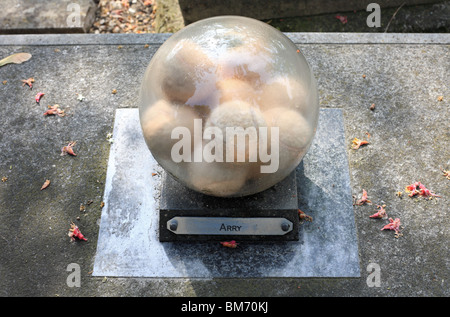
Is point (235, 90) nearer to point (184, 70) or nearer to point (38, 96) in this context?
point (184, 70)

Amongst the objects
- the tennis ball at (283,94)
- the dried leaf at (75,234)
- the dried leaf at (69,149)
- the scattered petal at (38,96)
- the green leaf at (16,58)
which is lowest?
the dried leaf at (75,234)

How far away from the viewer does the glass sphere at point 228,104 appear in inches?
89.7

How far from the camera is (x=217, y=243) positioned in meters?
3.09

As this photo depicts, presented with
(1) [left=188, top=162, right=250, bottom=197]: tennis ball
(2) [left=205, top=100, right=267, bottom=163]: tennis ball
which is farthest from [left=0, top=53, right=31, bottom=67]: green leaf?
(2) [left=205, top=100, right=267, bottom=163]: tennis ball

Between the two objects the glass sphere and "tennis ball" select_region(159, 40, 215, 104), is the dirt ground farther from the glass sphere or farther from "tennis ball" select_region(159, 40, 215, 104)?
"tennis ball" select_region(159, 40, 215, 104)

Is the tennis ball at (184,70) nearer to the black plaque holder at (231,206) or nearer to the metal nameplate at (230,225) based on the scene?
the black plaque holder at (231,206)

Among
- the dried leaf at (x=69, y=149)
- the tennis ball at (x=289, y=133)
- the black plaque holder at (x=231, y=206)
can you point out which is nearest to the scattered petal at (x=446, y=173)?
the black plaque holder at (x=231, y=206)

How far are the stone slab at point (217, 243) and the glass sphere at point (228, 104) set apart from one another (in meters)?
0.65

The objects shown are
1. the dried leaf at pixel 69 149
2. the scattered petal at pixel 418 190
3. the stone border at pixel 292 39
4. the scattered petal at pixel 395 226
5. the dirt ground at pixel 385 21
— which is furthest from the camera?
the dirt ground at pixel 385 21

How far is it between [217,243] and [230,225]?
209mm

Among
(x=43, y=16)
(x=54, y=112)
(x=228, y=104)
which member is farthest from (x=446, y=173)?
(x=43, y=16)
